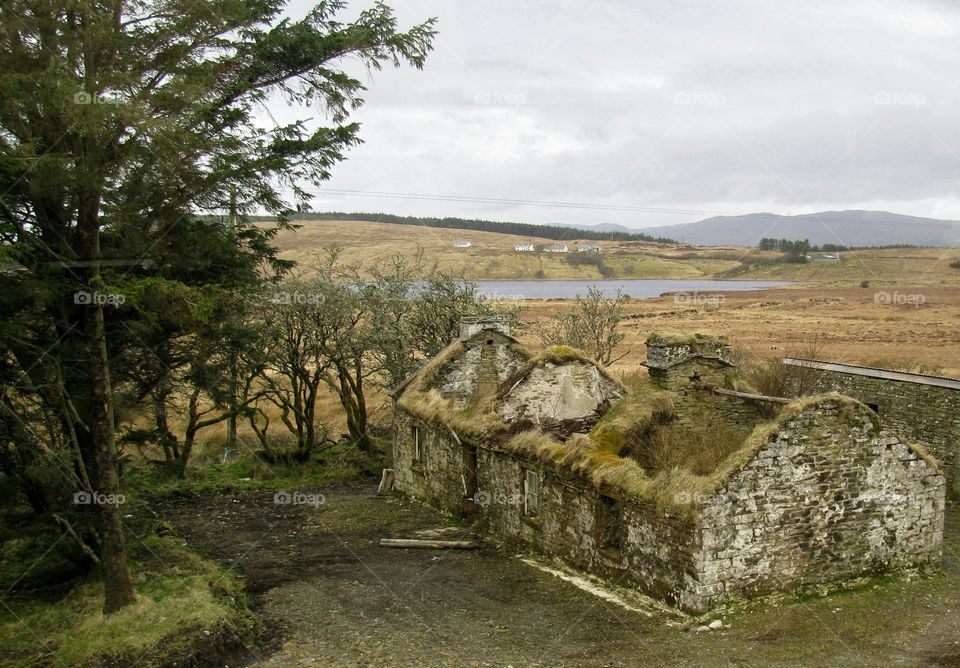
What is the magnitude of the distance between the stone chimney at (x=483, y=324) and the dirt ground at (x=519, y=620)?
722 cm

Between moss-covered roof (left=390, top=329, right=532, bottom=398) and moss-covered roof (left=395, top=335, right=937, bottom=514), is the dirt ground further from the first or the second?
moss-covered roof (left=390, top=329, right=532, bottom=398)

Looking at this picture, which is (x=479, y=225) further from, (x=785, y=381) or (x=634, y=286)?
(x=785, y=381)

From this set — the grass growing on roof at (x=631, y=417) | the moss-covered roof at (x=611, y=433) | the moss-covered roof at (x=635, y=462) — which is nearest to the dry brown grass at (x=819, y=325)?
the moss-covered roof at (x=611, y=433)

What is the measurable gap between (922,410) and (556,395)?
37.9 ft

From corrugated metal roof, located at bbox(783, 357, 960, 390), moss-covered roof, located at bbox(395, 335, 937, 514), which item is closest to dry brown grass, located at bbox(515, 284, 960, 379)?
corrugated metal roof, located at bbox(783, 357, 960, 390)

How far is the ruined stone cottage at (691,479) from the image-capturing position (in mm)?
13055

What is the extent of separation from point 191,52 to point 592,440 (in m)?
11.4

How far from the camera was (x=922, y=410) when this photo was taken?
73.2 feet

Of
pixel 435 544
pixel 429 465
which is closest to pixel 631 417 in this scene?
pixel 435 544

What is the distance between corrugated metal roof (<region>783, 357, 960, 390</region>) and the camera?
2223 centimetres

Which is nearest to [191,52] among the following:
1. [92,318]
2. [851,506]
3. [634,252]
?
[92,318]

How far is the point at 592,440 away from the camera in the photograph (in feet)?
52.6

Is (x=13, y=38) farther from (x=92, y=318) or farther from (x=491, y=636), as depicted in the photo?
(x=491, y=636)

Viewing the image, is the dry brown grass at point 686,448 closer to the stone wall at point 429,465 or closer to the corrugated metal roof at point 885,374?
the stone wall at point 429,465
